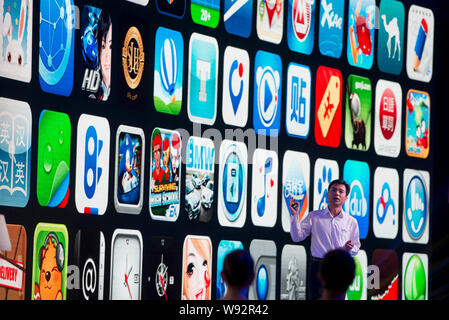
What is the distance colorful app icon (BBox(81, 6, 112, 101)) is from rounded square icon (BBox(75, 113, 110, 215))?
6.4 inches

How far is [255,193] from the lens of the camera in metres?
6.21

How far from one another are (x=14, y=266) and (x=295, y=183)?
2.36 metres

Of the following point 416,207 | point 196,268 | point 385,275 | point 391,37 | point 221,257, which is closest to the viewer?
point 196,268

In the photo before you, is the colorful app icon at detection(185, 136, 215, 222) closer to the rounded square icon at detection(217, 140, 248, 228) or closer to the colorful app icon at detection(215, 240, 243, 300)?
the rounded square icon at detection(217, 140, 248, 228)

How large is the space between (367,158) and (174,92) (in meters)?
2.02

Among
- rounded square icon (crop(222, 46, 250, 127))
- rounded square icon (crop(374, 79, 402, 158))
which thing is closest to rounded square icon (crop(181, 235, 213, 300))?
rounded square icon (crop(222, 46, 250, 127))

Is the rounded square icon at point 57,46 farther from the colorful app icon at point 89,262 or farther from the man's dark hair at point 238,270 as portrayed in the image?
the man's dark hair at point 238,270

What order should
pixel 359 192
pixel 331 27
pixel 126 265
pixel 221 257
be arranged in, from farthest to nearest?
1. pixel 359 192
2. pixel 331 27
3. pixel 221 257
4. pixel 126 265

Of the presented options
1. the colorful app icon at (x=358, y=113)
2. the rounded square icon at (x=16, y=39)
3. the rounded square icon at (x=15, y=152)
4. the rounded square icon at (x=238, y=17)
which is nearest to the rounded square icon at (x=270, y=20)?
the rounded square icon at (x=238, y=17)

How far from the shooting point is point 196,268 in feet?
19.2

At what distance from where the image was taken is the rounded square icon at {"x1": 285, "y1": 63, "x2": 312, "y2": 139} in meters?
6.48

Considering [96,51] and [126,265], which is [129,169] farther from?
[96,51]

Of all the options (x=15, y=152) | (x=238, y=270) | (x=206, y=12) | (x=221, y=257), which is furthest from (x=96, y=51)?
(x=238, y=270)
